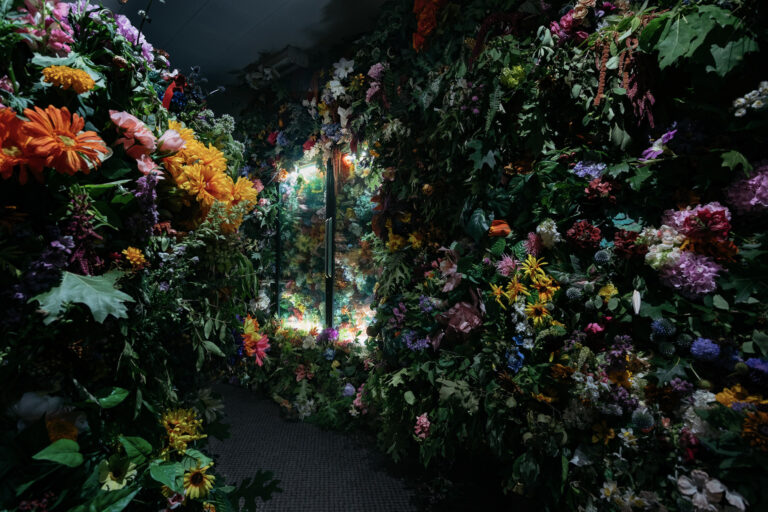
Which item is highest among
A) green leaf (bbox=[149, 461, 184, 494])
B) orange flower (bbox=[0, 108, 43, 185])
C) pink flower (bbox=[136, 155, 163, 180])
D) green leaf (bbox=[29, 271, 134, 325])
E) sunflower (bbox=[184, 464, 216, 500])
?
pink flower (bbox=[136, 155, 163, 180])

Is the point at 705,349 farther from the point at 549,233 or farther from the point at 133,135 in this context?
the point at 133,135

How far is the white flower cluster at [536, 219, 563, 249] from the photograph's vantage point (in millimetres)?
1639

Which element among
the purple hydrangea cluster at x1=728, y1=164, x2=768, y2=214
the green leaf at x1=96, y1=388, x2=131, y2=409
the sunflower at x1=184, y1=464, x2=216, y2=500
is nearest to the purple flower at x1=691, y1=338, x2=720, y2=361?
the purple hydrangea cluster at x1=728, y1=164, x2=768, y2=214

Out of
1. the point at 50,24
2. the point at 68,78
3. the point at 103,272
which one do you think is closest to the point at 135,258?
the point at 103,272

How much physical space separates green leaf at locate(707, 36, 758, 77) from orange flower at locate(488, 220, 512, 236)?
3.10 feet

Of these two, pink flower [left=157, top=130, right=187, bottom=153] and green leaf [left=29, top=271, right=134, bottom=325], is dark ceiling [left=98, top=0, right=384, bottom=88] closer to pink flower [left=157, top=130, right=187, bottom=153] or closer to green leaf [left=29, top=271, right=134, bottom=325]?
pink flower [left=157, top=130, right=187, bottom=153]

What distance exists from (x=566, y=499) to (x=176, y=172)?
5.62 feet

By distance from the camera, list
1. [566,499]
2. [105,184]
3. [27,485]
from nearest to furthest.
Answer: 1. [27,485]
2. [105,184]
3. [566,499]

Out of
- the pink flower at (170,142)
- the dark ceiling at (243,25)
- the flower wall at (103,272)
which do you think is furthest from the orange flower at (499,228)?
the dark ceiling at (243,25)

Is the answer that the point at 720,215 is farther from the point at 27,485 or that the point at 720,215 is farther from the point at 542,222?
the point at 27,485

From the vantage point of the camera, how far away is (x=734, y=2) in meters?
1.14

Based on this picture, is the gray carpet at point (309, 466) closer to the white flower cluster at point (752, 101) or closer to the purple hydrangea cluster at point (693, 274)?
the purple hydrangea cluster at point (693, 274)

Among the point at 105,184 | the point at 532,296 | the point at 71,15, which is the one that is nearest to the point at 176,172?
the point at 105,184

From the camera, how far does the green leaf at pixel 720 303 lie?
115cm
